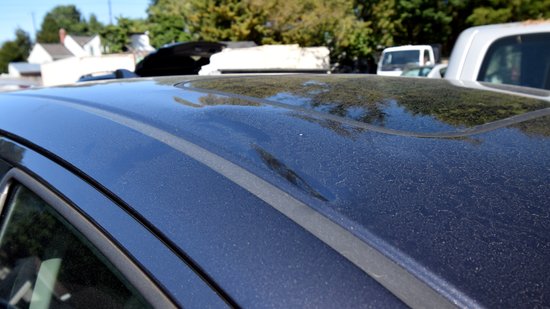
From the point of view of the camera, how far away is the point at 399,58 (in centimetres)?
2059

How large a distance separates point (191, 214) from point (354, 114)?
59 centimetres

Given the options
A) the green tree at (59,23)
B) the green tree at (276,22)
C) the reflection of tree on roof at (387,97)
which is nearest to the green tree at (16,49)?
the green tree at (59,23)

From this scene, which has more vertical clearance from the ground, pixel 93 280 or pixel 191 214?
pixel 191 214

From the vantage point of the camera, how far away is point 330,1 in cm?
2542

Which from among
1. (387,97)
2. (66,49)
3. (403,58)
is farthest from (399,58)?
(66,49)

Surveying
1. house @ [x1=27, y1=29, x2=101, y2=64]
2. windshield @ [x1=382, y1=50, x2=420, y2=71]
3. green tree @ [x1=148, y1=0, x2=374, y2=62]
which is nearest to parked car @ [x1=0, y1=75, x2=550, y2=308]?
windshield @ [x1=382, y1=50, x2=420, y2=71]

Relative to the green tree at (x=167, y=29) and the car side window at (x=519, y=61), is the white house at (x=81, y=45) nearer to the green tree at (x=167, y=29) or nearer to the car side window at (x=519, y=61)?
the green tree at (x=167, y=29)

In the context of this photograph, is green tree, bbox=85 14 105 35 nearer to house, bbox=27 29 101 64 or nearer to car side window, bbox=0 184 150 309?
house, bbox=27 29 101 64

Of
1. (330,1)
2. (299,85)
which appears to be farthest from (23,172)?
(330,1)

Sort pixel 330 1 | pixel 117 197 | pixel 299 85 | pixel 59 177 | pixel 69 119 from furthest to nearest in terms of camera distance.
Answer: pixel 330 1
pixel 299 85
pixel 69 119
pixel 59 177
pixel 117 197

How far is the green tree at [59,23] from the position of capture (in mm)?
91381

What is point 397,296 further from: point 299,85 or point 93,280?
point 299,85

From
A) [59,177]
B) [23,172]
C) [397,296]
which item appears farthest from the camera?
[23,172]

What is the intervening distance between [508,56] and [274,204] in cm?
354
